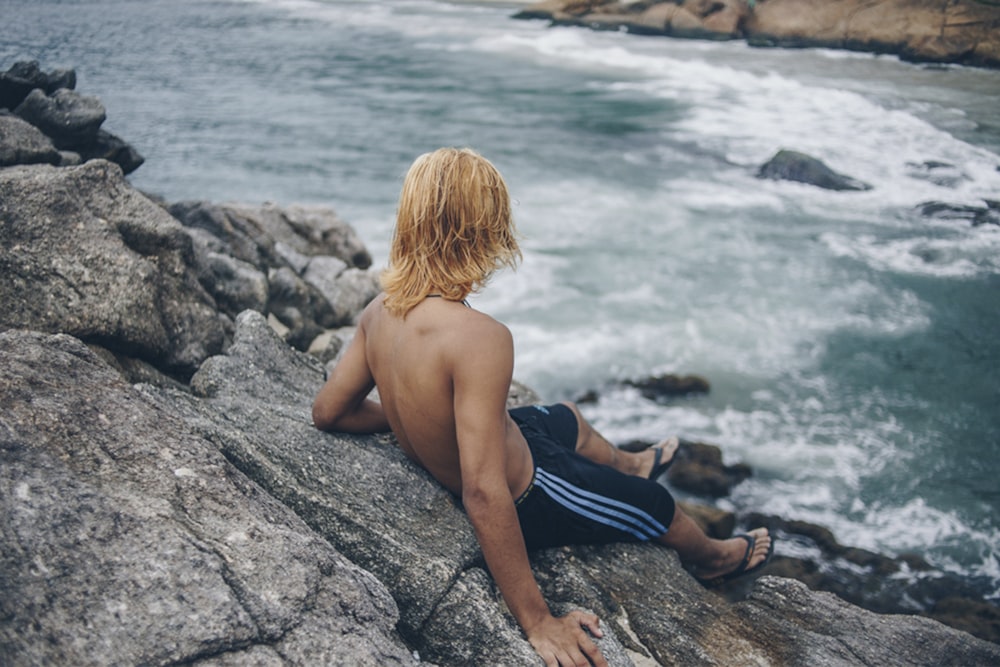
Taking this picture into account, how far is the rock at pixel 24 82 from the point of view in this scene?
7504 mm

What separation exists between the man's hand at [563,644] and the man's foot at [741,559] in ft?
6.02

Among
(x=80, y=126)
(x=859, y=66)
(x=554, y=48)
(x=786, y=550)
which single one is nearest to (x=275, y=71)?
(x=554, y=48)

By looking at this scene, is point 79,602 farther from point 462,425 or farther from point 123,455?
point 462,425

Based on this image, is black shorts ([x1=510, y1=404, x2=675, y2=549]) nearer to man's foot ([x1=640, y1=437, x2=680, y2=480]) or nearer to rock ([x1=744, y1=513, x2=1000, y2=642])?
man's foot ([x1=640, y1=437, x2=680, y2=480])

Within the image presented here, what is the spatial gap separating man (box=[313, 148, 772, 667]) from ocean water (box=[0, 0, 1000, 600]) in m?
→ 4.56

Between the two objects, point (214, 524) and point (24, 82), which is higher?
point (24, 82)

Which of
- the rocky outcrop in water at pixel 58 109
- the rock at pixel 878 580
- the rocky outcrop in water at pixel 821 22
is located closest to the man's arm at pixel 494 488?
the rock at pixel 878 580

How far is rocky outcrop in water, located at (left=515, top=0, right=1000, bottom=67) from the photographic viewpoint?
23.2 meters

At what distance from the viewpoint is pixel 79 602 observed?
7.41ft

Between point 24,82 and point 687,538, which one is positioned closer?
point 687,538

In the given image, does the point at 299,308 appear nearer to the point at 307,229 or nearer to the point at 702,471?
the point at 307,229

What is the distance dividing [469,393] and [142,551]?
3.92 ft

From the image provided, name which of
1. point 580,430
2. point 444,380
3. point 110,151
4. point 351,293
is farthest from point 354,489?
point 110,151

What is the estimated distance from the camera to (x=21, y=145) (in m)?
5.94
